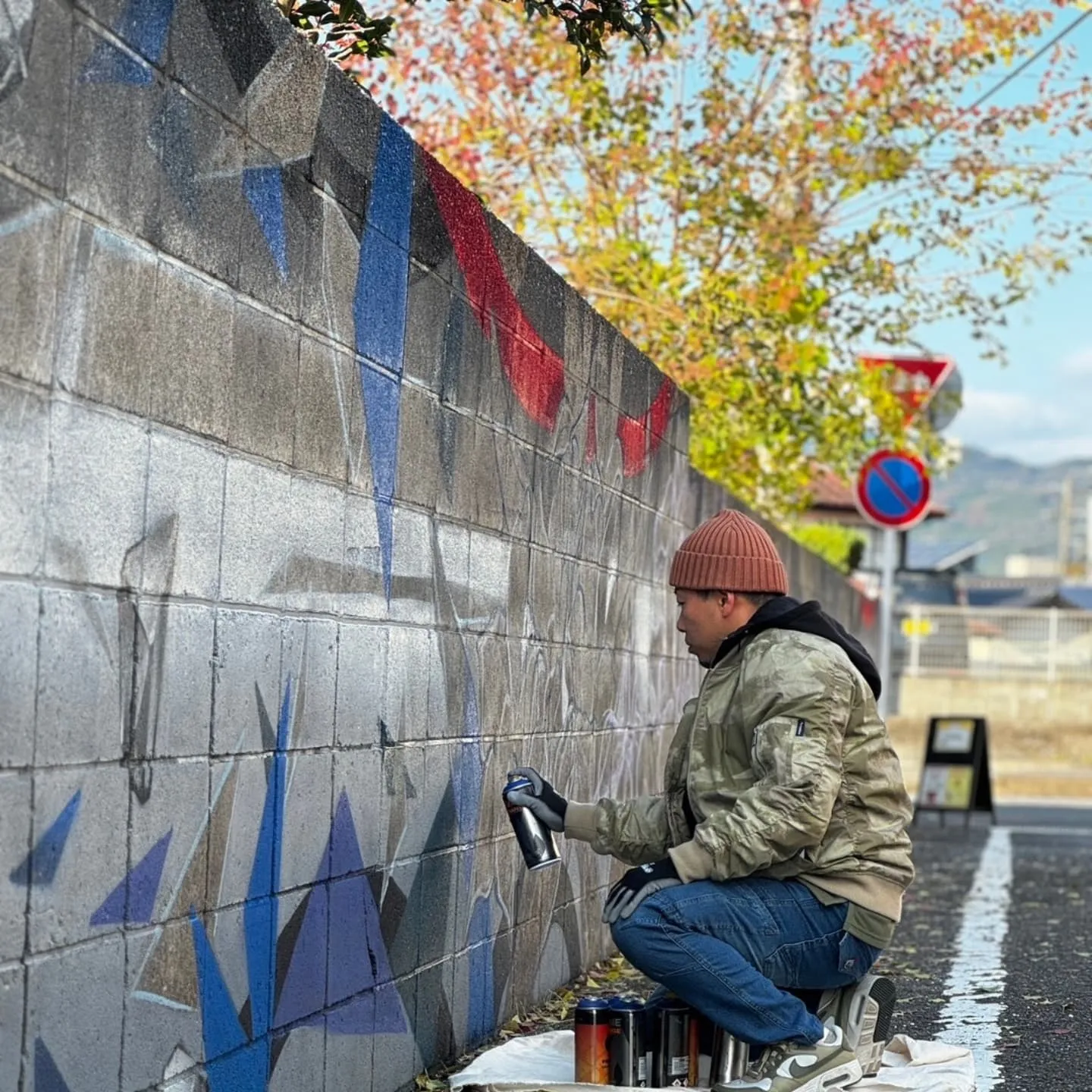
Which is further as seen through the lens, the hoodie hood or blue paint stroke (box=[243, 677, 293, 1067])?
the hoodie hood

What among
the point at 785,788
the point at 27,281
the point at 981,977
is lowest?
the point at 981,977

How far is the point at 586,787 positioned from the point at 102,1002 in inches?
164

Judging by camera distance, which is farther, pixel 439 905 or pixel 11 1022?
pixel 439 905

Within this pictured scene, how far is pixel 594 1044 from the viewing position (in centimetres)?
531

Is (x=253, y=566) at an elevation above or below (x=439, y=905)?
above

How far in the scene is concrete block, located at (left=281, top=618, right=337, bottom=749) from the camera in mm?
4469

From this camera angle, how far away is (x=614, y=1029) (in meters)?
5.33

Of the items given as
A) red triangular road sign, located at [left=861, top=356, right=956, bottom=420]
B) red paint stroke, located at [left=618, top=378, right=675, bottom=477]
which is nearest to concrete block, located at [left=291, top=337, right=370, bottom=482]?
red paint stroke, located at [left=618, top=378, right=675, bottom=477]

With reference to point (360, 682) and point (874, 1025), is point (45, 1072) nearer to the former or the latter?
point (360, 682)

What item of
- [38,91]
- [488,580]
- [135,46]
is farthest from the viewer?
[488,580]

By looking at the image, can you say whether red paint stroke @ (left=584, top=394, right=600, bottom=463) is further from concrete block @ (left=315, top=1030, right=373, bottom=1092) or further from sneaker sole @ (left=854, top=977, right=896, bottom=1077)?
concrete block @ (left=315, top=1030, right=373, bottom=1092)

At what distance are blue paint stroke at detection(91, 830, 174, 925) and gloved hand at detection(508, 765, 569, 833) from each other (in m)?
1.73

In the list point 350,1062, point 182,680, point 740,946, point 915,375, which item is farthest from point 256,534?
point 915,375

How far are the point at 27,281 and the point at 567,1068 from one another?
3.00 m
